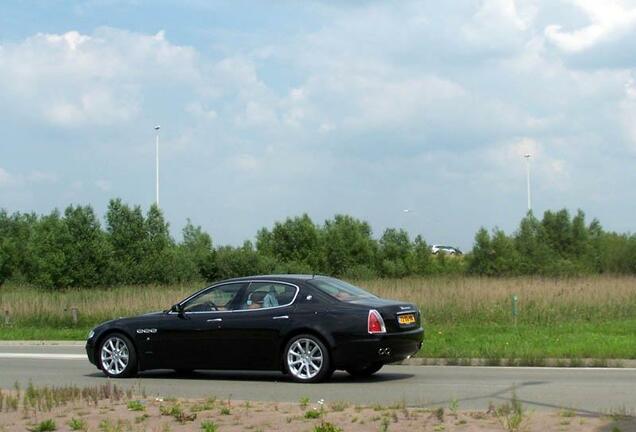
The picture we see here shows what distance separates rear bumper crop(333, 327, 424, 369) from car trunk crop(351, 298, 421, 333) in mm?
133

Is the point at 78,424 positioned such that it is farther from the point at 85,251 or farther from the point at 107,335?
the point at 85,251

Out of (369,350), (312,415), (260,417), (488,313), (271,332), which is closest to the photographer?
(312,415)

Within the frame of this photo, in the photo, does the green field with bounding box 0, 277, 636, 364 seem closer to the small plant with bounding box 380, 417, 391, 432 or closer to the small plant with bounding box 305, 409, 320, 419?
the small plant with bounding box 305, 409, 320, 419

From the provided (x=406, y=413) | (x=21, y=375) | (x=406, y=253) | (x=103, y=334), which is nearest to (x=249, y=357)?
(x=103, y=334)

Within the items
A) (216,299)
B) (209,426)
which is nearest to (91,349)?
(216,299)

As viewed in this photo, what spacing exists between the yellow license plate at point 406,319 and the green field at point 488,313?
3587 millimetres

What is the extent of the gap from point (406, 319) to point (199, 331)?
3.04 metres

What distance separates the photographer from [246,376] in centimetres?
1567

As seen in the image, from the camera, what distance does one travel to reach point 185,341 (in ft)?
49.5

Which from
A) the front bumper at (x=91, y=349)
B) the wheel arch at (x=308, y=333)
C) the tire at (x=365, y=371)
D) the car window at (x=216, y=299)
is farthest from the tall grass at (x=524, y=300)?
the front bumper at (x=91, y=349)

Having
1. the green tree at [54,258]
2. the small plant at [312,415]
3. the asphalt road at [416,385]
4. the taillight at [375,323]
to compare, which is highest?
the green tree at [54,258]

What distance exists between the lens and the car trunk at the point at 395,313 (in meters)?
14.1

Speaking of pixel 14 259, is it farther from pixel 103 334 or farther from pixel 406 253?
pixel 103 334

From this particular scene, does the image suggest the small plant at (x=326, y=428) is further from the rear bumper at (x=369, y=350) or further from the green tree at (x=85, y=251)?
the green tree at (x=85, y=251)
